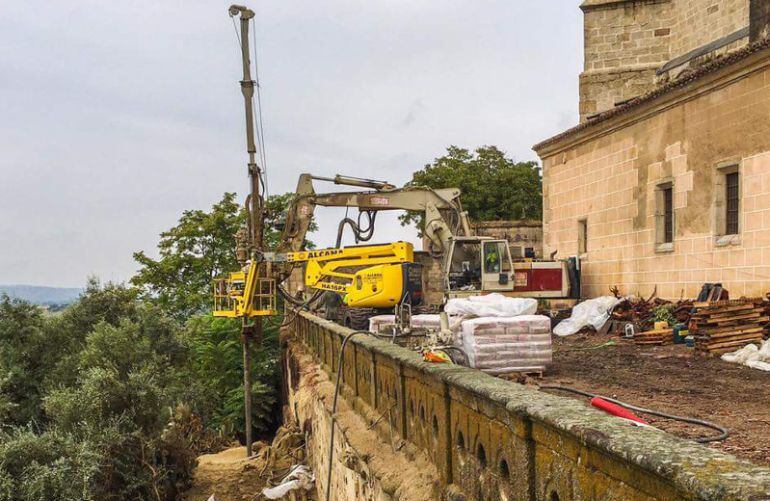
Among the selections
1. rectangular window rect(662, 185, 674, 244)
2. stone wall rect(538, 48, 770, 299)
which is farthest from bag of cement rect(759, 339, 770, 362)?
rectangular window rect(662, 185, 674, 244)

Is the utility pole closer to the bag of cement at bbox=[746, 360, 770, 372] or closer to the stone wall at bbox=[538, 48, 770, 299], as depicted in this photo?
the stone wall at bbox=[538, 48, 770, 299]

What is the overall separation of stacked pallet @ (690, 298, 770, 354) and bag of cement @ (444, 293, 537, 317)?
350 centimetres

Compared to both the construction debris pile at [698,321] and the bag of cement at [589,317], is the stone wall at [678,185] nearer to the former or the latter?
the construction debris pile at [698,321]

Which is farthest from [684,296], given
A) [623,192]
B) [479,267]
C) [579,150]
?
[579,150]

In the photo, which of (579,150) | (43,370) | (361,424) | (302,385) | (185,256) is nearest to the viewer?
(361,424)

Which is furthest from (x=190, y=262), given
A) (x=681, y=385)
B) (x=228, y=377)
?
(x=681, y=385)

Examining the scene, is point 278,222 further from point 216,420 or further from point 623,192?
point 623,192

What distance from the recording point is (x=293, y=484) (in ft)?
41.5

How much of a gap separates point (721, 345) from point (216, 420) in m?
14.4

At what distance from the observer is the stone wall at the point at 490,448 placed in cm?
260

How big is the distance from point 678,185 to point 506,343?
8824 millimetres

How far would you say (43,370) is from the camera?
2381 centimetres

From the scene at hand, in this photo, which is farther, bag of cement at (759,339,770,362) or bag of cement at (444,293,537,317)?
bag of cement at (759,339,770,362)

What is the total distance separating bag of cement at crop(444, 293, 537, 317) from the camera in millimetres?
10406
